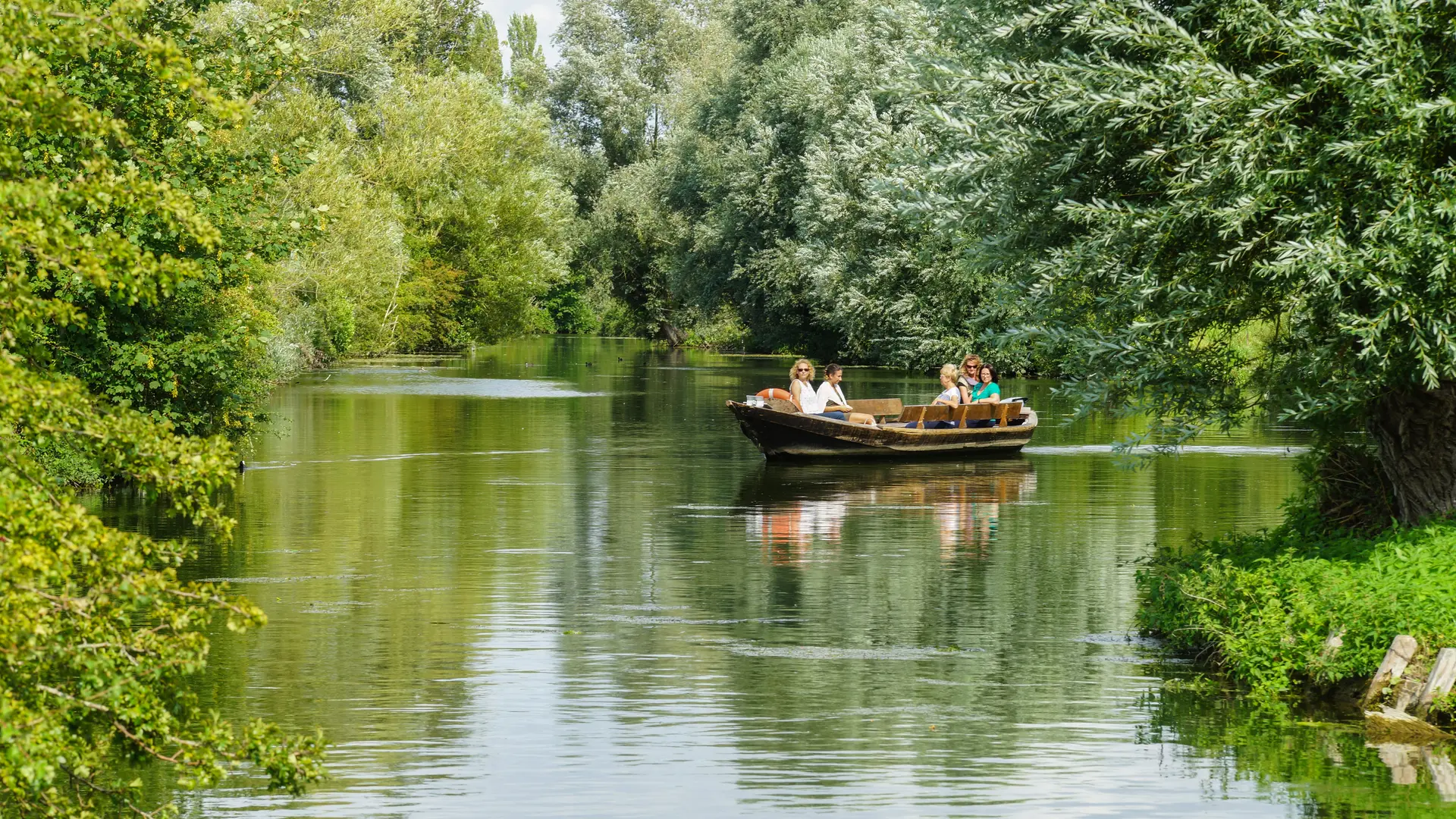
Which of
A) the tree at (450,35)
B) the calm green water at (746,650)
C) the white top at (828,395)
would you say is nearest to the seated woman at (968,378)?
the white top at (828,395)

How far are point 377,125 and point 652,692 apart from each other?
129 feet

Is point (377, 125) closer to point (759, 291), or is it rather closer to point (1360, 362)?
point (759, 291)

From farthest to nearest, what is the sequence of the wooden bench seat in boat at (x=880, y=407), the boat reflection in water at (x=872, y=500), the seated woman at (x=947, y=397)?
1. the wooden bench seat in boat at (x=880, y=407)
2. the seated woman at (x=947, y=397)
3. the boat reflection in water at (x=872, y=500)

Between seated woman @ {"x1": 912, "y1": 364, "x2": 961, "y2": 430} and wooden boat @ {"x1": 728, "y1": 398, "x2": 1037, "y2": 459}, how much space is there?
100mm

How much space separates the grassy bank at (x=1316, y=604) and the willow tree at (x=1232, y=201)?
73cm

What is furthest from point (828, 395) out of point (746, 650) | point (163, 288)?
point (163, 288)

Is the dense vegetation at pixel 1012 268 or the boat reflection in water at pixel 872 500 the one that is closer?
the dense vegetation at pixel 1012 268

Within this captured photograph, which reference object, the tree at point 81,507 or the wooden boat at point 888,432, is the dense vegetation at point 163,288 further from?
the wooden boat at point 888,432

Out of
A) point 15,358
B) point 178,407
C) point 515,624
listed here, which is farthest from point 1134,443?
point 178,407

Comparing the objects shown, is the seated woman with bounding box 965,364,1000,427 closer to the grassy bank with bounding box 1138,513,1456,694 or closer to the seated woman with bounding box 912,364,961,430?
the seated woman with bounding box 912,364,961,430

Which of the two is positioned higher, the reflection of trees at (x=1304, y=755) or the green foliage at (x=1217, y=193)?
the green foliage at (x=1217, y=193)

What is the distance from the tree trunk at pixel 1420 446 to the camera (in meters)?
11.5

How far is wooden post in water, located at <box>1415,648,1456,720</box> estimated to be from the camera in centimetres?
981

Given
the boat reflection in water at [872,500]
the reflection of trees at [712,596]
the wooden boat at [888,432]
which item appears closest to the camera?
the reflection of trees at [712,596]
